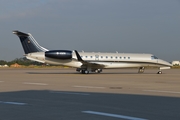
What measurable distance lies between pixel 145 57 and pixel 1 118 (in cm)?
3885

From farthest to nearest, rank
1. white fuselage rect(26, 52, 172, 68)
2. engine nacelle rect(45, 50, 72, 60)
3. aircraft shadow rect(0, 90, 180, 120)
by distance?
1. white fuselage rect(26, 52, 172, 68)
2. engine nacelle rect(45, 50, 72, 60)
3. aircraft shadow rect(0, 90, 180, 120)

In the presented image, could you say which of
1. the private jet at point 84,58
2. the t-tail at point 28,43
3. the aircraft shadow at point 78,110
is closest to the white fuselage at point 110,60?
the private jet at point 84,58

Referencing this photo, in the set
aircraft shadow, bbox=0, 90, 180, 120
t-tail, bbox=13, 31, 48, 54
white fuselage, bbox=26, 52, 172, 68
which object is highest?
t-tail, bbox=13, 31, 48, 54

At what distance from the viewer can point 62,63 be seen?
43469 mm

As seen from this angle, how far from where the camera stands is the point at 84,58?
44.4 metres

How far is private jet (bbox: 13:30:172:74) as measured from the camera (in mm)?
42719

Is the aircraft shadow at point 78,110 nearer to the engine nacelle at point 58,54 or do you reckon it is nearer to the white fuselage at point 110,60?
the engine nacelle at point 58,54

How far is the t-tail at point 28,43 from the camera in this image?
4369 centimetres

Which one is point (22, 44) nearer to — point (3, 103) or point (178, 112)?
point (3, 103)

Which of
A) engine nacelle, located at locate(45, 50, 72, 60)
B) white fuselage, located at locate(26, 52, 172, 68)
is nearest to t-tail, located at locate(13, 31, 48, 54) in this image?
white fuselage, located at locate(26, 52, 172, 68)

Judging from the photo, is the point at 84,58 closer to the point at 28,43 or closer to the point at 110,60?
the point at 110,60

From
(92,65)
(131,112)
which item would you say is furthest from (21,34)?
(131,112)

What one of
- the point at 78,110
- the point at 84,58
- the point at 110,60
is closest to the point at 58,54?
the point at 84,58

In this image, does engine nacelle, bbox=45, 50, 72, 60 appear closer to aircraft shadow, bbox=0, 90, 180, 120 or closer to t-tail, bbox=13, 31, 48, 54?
t-tail, bbox=13, 31, 48, 54
